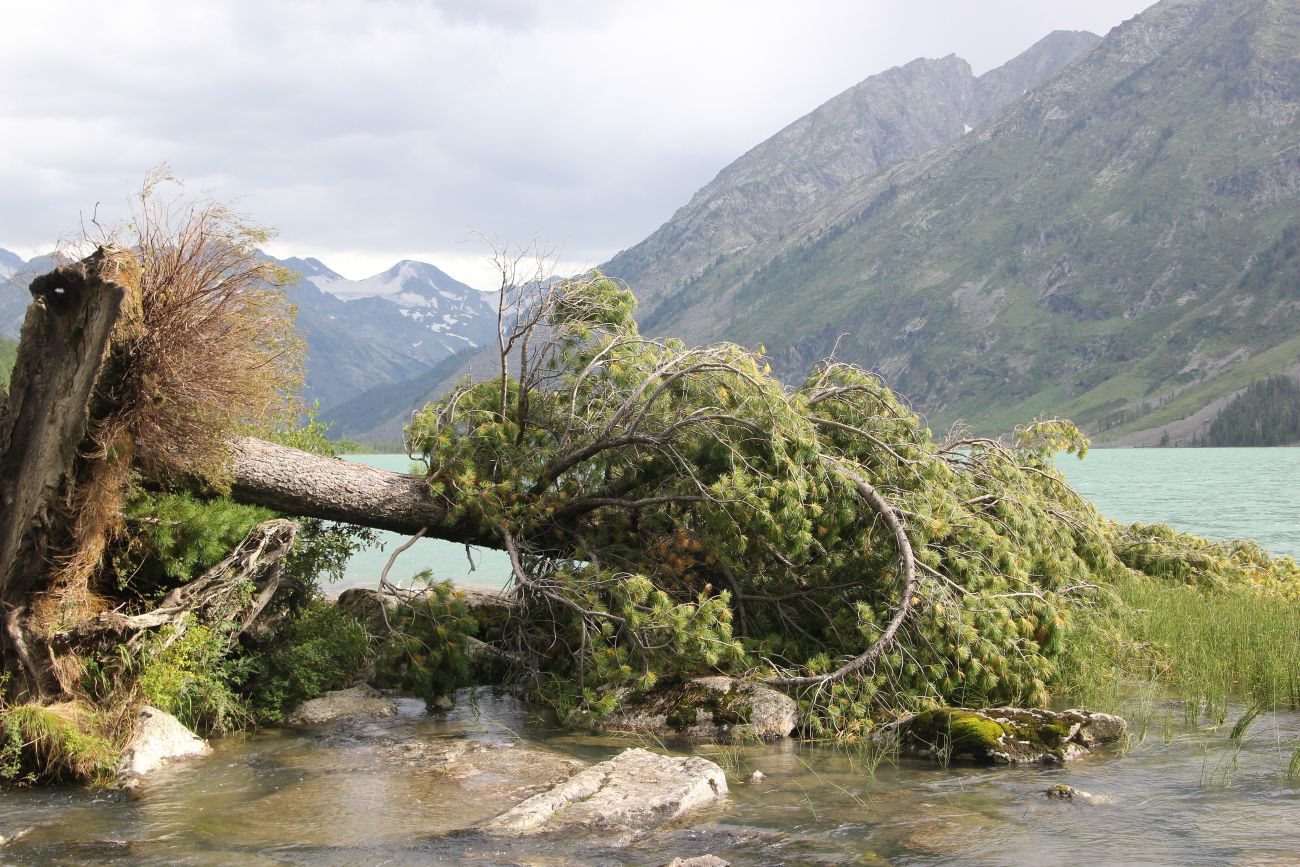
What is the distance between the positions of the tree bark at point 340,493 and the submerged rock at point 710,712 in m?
3.34

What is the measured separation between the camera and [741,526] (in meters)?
12.4

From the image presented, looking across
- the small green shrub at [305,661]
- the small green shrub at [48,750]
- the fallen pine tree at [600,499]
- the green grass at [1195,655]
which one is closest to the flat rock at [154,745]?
the small green shrub at [48,750]

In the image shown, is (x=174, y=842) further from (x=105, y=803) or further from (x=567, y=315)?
(x=567, y=315)

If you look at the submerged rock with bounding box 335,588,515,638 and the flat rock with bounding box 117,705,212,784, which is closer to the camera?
the flat rock with bounding box 117,705,212,784

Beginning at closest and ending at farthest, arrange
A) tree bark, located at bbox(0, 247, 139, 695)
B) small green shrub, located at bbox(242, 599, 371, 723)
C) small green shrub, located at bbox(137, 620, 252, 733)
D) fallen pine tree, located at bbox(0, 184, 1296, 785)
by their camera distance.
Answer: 1. tree bark, located at bbox(0, 247, 139, 695)
2. fallen pine tree, located at bbox(0, 184, 1296, 785)
3. small green shrub, located at bbox(137, 620, 252, 733)
4. small green shrub, located at bbox(242, 599, 371, 723)

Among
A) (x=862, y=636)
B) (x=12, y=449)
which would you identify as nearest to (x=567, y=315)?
(x=862, y=636)

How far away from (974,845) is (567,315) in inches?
390

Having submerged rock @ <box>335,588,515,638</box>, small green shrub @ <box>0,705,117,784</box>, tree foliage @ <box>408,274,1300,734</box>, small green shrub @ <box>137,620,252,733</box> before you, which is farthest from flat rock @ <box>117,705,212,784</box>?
tree foliage @ <box>408,274,1300,734</box>

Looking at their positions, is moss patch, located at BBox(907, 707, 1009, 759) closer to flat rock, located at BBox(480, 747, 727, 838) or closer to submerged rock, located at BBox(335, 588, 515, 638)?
flat rock, located at BBox(480, 747, 727, 838)

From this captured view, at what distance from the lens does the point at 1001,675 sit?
39.5 ft

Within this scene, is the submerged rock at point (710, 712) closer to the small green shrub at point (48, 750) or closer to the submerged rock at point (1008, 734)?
the submerged rock at point (1008, 734)

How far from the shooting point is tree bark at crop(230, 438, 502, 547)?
42.1 feet

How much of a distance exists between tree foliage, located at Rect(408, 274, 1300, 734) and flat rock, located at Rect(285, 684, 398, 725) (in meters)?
1.93

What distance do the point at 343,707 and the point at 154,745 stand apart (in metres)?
3.15
